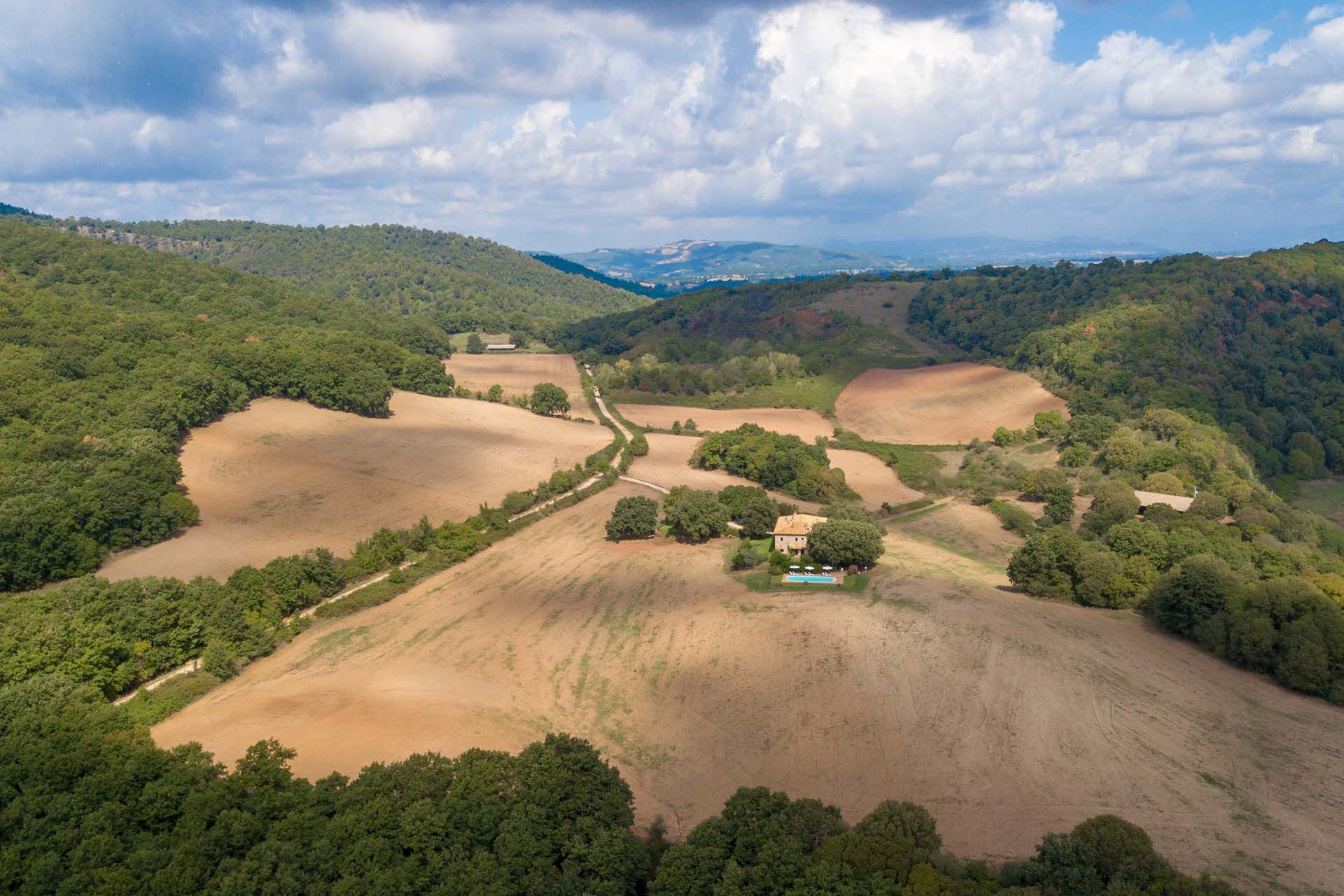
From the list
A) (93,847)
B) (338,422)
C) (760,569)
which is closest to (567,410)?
(338,422)

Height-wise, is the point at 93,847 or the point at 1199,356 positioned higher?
the point at 1199,356

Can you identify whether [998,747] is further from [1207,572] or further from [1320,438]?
[1320,438]

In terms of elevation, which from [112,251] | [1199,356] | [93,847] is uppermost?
[112,251]

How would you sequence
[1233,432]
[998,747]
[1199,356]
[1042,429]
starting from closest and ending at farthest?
[998,747]
[1233,432]
[1042,429]
[1199,356]

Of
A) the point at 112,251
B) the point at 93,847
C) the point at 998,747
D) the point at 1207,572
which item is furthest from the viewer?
the point at 112,251

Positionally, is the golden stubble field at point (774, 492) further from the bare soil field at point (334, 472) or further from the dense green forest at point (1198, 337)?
the dense green forest at point (1198, 337)

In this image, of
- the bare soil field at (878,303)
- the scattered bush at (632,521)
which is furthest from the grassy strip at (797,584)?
the bare soil field at (878,303)

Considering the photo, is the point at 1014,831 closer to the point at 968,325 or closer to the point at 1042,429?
the point at 1042,429

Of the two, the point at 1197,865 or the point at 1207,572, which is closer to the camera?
the point at 1197,865
